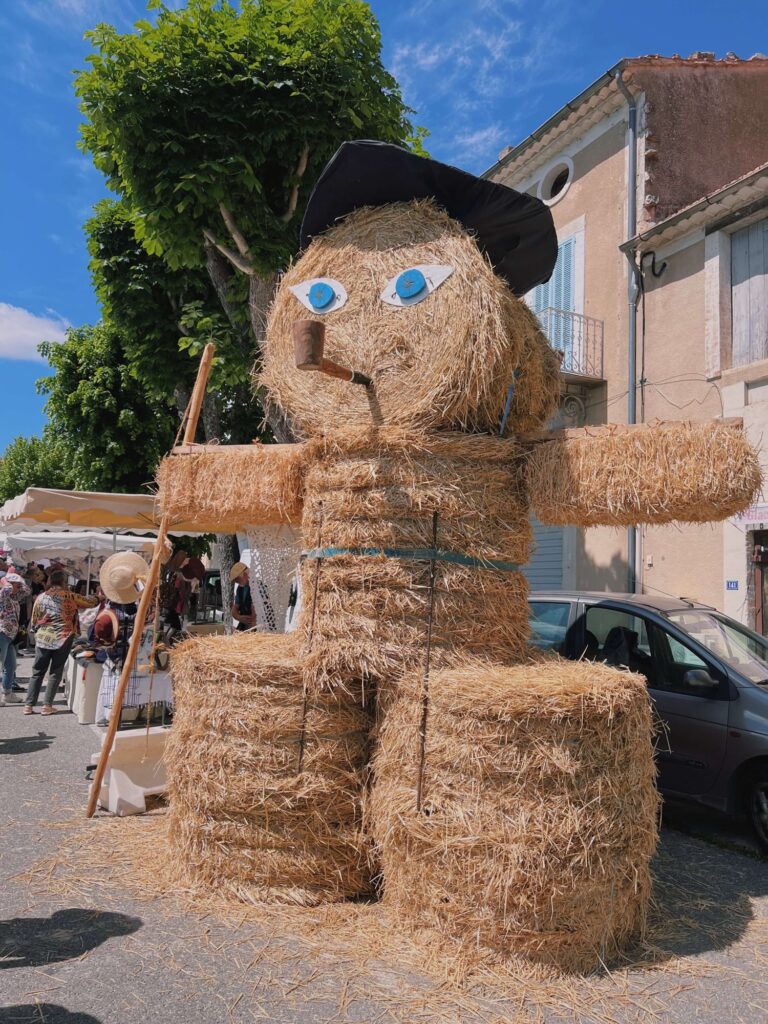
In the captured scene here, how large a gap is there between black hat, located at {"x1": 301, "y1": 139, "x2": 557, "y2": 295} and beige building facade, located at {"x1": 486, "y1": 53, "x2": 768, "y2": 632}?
6382 millimetres

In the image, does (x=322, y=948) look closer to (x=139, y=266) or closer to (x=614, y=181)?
(x=139, y=266)

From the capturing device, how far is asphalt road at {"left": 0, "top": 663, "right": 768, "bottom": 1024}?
2.65 m

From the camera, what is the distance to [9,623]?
9.67 metres

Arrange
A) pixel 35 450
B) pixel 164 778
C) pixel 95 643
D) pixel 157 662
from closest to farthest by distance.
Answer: pixel 164 778 → pixel 157 662 → pixel 95 643 → pixel 35 450

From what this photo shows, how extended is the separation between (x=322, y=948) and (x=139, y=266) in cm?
976

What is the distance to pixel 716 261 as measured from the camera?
1003cm

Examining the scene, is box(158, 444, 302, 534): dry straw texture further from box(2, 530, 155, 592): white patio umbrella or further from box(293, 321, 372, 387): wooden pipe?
box(2, 530, 155, 592): white patio umbrella

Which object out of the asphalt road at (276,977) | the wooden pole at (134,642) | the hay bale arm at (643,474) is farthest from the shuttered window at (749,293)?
the wooden pole at (134,642)

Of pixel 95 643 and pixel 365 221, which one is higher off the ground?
pixel 365 221

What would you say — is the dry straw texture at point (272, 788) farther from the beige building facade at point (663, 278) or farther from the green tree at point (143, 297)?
the beige building facade at point (663, 278)

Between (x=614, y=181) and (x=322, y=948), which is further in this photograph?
(x=614, y=181)

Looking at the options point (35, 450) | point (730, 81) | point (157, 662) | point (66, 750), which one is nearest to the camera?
point (66, 750)

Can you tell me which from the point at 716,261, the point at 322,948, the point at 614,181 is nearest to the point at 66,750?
the point at 322,948

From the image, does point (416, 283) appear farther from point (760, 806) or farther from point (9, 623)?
point (9, 623)
